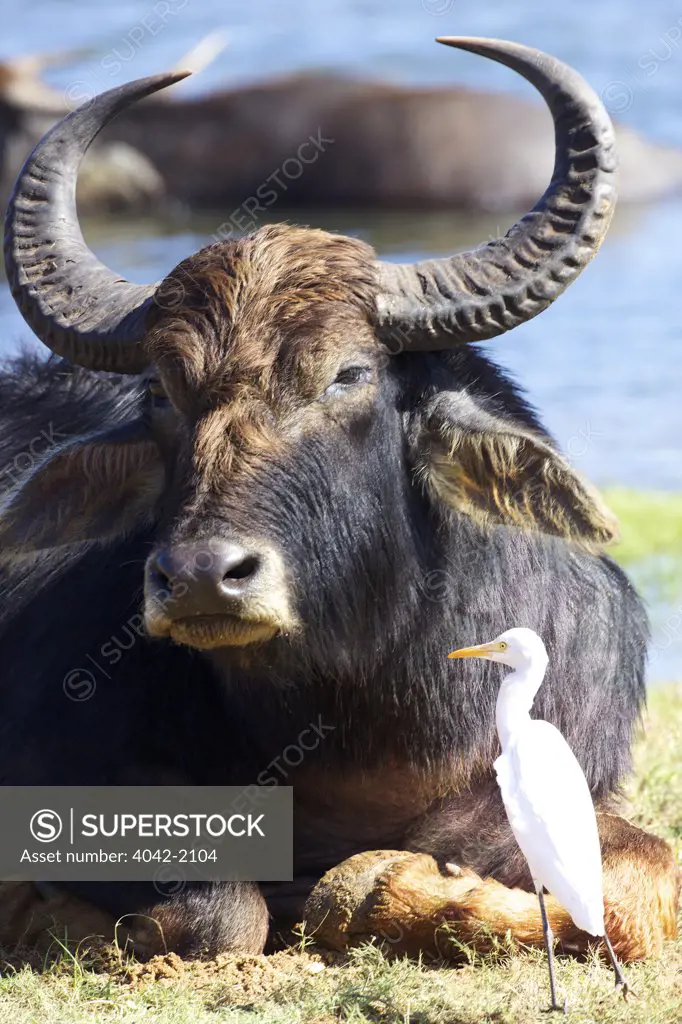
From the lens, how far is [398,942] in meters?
4.79

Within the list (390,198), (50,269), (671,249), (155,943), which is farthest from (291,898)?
(390,198)

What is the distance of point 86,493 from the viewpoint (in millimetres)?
5328

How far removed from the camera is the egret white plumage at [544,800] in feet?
13.5

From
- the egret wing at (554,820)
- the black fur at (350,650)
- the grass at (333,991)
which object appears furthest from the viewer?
the black fur at (350,650)

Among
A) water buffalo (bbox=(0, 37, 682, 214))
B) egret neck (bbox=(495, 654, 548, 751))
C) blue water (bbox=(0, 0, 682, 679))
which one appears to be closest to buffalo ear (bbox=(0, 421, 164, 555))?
egret neck (bbox=(495, 654, 548, 751))

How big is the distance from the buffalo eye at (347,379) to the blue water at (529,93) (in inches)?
136

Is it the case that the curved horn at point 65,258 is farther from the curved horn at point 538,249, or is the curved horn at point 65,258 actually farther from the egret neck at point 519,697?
the egret neck at point 519,697

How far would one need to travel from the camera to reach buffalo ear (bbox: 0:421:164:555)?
517 cm

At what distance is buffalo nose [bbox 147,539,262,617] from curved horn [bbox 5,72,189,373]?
3.67ft

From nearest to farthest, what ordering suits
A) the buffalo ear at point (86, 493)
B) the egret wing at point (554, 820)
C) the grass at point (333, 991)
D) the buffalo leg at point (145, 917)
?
the egret wing at point (554, 820), the grass at point (333, 991), the buffalo leg at point (145, 917), the buffalo ear at point (86, 493)

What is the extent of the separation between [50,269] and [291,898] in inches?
87.5

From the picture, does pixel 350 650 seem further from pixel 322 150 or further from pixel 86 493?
pixel 322 150

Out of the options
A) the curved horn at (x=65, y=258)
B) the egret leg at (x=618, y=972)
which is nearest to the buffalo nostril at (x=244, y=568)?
the curved horn at (x=65, y=258)

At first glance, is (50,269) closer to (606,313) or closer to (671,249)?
(606,313)
